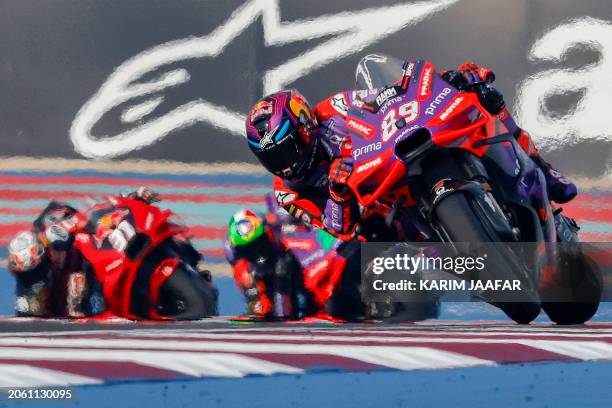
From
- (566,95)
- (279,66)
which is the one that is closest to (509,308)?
(566,95)

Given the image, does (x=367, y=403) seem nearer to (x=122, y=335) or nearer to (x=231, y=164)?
(x=122, y=335)

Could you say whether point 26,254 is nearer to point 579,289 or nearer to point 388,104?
point 388,104

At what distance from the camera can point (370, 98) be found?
163 inches

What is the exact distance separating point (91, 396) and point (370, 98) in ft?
6.56

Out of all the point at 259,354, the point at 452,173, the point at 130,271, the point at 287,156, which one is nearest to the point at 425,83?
the point at 452,173

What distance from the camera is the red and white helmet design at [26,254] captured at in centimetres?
519

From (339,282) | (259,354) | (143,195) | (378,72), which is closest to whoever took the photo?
(259,354)

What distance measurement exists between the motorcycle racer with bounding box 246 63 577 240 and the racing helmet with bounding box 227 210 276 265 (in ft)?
1.20

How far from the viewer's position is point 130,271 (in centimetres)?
505

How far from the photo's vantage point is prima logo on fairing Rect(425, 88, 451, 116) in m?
3.90

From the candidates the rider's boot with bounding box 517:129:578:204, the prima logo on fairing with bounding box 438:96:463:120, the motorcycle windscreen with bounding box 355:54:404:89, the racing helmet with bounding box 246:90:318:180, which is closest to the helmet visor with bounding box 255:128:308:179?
the racing helmet with bounding box 246:90:318:180

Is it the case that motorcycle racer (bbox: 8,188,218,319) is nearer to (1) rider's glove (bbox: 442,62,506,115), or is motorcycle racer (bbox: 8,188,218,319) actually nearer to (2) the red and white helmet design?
(2) the red and white helmet design

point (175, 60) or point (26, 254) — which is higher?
point (175, 60)

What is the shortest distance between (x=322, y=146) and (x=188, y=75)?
1.99m
